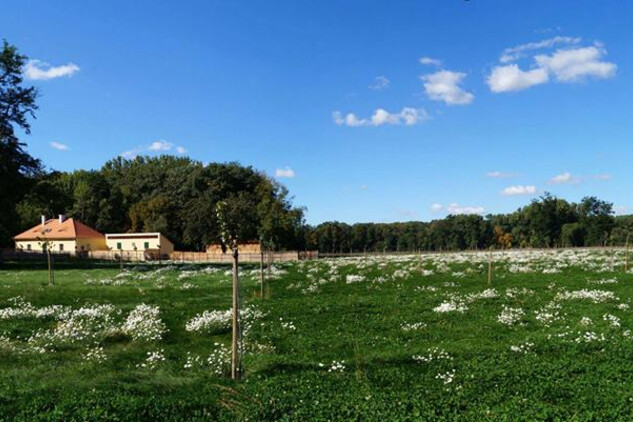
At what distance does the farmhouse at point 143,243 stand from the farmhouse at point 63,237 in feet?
12.3

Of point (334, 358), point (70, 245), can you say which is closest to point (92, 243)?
point (70, 245)

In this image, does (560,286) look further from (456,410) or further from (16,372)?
(16,372)

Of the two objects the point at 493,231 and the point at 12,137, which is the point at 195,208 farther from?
the point at 493,231

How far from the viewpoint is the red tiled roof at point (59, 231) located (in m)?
90.7

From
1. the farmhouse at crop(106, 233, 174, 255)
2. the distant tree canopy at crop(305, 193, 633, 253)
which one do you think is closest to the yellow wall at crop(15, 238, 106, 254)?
the farmhouse at crop(106, 233, 174, 255)

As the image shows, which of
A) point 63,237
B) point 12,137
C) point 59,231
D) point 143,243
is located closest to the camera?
point 12,137

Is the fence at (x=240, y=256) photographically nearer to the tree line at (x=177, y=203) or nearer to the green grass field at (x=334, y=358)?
→ the tree line at (x=177, y=203)

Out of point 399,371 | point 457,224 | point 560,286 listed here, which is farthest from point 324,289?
point 457,224

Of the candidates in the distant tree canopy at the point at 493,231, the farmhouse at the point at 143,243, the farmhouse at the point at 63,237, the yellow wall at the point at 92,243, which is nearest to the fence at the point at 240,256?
the farmhouse at the point at 143,243

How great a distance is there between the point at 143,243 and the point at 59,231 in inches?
604

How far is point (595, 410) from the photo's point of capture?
9.03 meters

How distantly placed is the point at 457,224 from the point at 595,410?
140346mm

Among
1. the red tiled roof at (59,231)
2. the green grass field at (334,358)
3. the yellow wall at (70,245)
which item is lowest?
the green grass field at (334,358)

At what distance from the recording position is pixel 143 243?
91438mm
